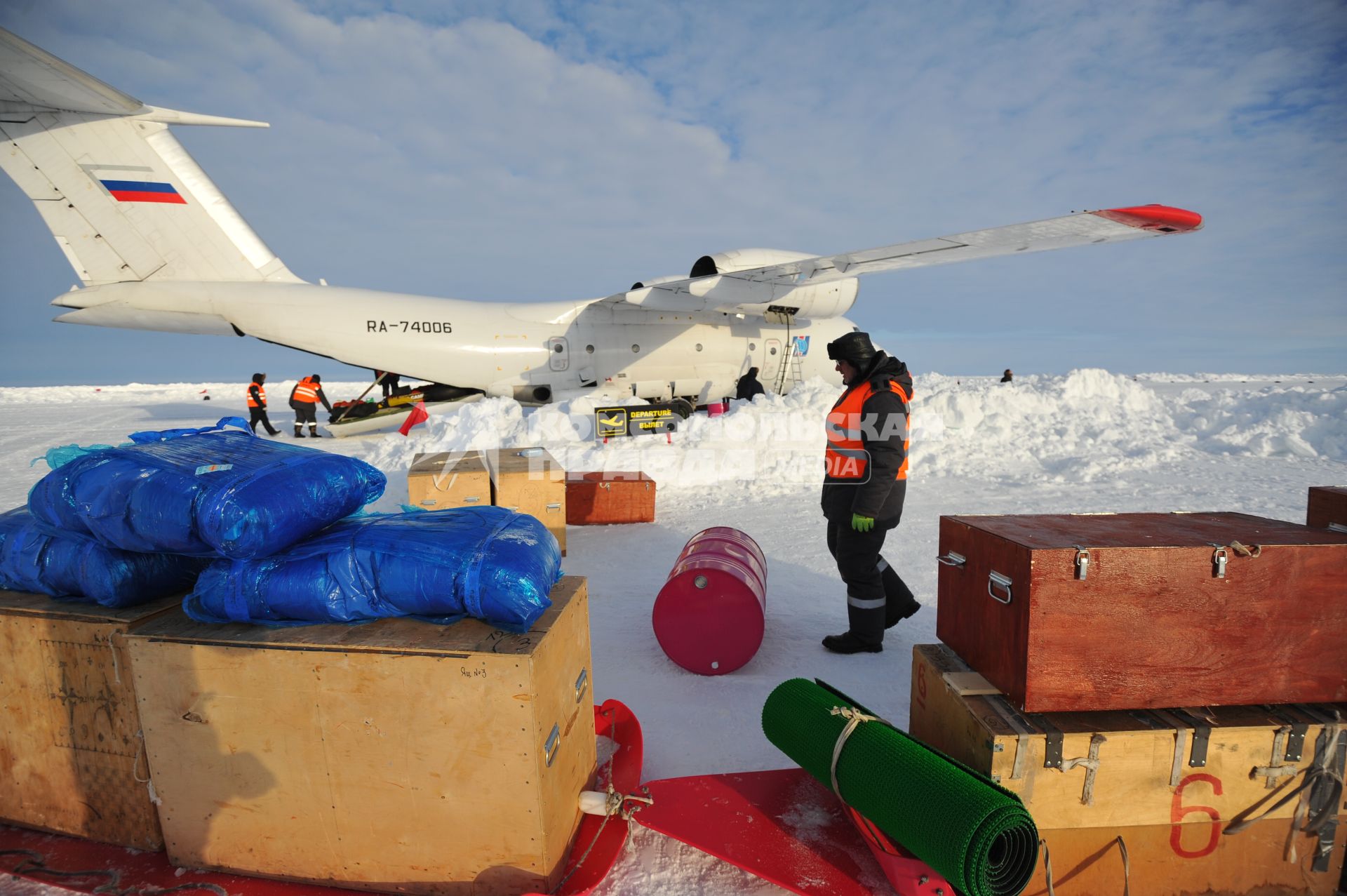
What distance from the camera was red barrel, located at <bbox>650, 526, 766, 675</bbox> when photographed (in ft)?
10.6

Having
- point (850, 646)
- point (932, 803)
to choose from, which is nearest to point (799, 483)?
point (850, 646)

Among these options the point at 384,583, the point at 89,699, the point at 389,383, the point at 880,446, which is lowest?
the point at 89,699

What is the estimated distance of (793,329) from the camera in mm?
13344

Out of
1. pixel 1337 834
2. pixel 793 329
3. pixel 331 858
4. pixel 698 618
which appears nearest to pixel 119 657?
pixel 331 858

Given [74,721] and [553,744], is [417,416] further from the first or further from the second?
[553,744]

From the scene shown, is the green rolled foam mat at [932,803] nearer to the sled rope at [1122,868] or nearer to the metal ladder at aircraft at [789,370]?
the sled rope at [1122,868]

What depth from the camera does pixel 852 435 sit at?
346 centimetres

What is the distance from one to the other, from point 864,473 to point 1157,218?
444cm

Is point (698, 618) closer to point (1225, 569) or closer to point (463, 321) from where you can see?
point (1225, 569)

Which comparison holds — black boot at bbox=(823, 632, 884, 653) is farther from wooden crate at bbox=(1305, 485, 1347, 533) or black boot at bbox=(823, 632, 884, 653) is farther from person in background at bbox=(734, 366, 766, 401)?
person in background at bbox=(734, 366, 766, 401)

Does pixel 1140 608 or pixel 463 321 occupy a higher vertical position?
pixel 463 321

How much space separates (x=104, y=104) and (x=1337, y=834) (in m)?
13.4

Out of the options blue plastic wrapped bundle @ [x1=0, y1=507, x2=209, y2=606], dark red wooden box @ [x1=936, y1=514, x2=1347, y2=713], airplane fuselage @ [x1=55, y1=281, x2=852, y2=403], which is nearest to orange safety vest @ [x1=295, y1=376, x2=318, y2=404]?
airplane fuselage @ [x1=55, y1=281, x2=852, y2=403]

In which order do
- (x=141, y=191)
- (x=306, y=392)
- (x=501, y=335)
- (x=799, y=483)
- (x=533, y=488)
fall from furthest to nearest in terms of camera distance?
(x=306, y=392) → (x=501, y=335) → (x=141, y=191) → (x=799, y=483) → (x=533, y=488)
